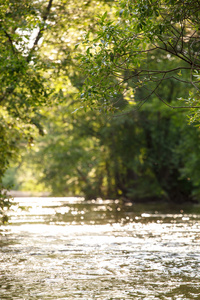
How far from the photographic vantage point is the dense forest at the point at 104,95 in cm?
1048

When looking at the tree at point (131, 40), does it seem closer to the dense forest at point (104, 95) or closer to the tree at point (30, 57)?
the dense forest at point (104, 95)

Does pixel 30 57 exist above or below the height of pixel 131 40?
above

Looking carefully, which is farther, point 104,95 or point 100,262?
point 100,262

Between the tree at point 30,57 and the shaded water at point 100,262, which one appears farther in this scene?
the tree at point 30,57

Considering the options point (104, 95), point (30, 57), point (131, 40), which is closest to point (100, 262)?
point (104, 95)

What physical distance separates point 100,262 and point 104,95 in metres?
4.98

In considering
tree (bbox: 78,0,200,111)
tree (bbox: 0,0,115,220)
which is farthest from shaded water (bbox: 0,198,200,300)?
tree (bbox: 78,0,200,111)

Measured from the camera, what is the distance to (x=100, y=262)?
1362cm

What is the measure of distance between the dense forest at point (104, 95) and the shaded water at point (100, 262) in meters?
2.66

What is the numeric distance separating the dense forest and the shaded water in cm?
266

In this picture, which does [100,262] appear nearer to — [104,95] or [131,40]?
[104,95]

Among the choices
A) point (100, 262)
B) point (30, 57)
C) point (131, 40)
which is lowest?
point (100, 262)

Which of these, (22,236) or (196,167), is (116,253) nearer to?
(22,236)

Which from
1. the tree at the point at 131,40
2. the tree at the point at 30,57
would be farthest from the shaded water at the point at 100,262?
the tree at the point at 131,40
